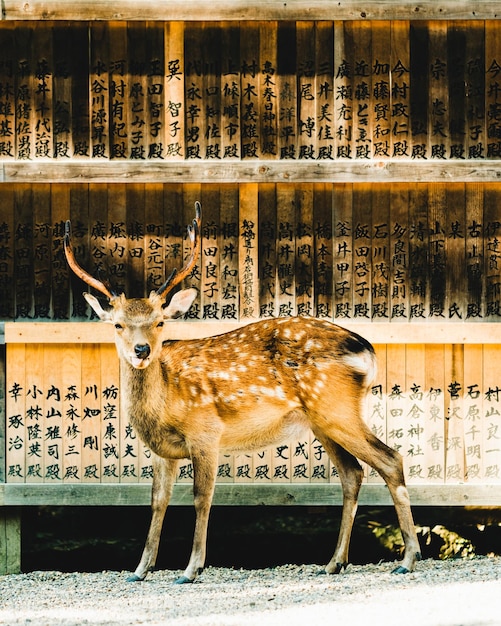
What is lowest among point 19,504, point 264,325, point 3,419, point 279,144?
point 19,504

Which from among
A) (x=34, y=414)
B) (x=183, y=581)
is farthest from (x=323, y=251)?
(x=183, y=581)

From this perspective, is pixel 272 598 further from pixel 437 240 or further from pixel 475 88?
pixel 475 88

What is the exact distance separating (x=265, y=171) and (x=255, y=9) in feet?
3.76

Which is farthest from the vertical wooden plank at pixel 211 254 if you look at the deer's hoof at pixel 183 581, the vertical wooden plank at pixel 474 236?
the deer's hoof at pixel 183 581

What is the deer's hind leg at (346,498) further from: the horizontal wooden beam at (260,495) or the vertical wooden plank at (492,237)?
the vertical wooden plank at (492,237)

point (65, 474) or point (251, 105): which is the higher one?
point (251, 105)

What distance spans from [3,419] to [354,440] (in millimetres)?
2587

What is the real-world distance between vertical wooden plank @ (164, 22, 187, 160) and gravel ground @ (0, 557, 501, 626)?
9.92 feet

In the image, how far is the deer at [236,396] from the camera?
6.66 meters

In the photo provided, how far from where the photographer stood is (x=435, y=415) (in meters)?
7.54

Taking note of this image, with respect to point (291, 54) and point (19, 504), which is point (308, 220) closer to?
point (291, 54)

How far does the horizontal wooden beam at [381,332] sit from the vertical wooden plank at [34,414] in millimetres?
143

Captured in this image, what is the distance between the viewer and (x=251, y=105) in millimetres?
7609

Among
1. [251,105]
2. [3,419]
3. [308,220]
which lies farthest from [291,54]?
[3,419]
